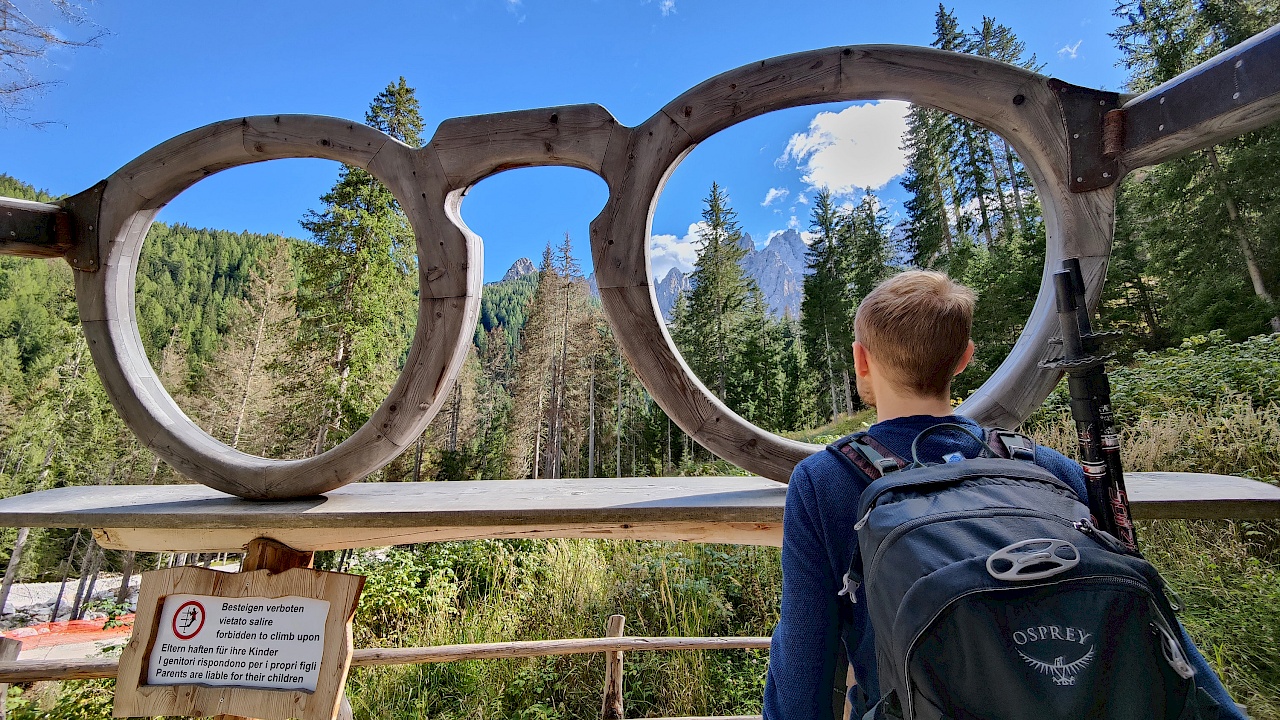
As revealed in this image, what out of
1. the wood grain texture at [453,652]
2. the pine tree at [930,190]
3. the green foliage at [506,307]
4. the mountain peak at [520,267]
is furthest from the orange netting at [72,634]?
the mountain peak at [520,267]

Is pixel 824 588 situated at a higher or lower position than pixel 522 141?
lower

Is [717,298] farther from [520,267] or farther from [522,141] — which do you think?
[520,267]

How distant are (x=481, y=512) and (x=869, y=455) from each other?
1.21 meters

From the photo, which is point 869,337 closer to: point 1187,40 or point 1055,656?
point 1055,656

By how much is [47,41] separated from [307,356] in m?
7.52

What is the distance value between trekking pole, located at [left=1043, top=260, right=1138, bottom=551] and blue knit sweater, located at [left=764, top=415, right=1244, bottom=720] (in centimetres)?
21

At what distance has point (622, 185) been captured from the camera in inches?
65.7

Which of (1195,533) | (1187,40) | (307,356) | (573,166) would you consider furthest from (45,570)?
(1187,40)

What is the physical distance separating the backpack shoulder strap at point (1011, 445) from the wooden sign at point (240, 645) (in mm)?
1936

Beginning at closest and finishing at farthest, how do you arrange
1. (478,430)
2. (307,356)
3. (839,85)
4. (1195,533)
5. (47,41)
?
1. (839,85)
2. (1195,533)
3. (47,41)
4. (307,356)
5. (478,430)

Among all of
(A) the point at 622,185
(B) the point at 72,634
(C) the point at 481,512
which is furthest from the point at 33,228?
(B) the point at 72,634

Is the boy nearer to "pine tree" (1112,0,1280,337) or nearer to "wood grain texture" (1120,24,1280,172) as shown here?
"wood grain texture" (1120,24,1280,172)

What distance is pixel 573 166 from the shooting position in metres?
1.77

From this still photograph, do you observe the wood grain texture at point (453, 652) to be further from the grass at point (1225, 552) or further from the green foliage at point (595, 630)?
the grass at point (1225, 552)
